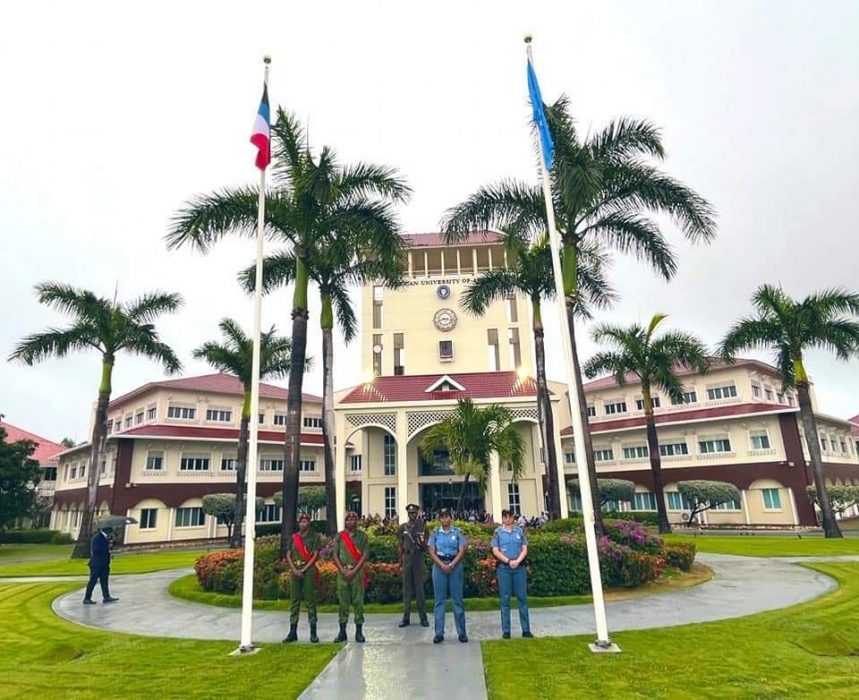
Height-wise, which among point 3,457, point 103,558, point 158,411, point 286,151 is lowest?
point 103,558

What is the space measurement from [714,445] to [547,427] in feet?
67.9

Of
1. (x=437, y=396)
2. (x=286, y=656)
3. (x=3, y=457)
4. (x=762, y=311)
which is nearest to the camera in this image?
(x=286, y=656)

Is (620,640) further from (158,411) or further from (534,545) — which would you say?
(158,411)

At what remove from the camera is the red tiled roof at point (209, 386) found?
35531 millimetres

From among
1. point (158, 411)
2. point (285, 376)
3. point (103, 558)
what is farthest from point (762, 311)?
point (158, 411)

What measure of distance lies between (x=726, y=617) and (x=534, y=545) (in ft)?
11.6

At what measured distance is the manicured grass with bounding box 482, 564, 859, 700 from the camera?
18.1 feet

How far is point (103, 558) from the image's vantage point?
11.5m

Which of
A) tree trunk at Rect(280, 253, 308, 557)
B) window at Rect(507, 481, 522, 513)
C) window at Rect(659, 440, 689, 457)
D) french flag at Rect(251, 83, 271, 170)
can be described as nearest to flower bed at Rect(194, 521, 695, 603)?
tree trunk at Rect(280, 253, 308, 557)

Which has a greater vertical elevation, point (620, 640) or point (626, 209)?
→ point (626, 209)

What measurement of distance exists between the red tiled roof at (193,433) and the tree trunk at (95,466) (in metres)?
7.08

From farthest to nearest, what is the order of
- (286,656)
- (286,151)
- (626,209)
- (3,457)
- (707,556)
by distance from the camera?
1. (3,457)
2. (707,556)
3. (626,209)
4. (286,151)
5. (286,656)

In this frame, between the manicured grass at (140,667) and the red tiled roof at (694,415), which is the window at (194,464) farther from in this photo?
the manicured grass at (140,667)

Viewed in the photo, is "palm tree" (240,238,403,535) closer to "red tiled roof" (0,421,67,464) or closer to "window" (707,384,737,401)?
"window" (707,384,737,401)
